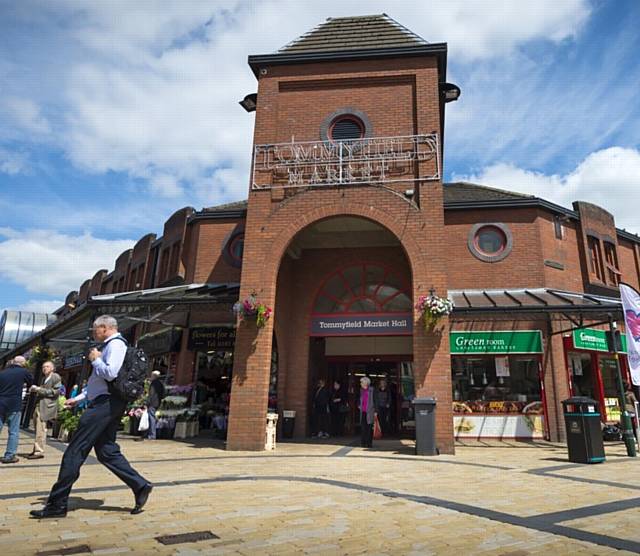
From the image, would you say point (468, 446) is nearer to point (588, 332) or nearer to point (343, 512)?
point (588, 332)

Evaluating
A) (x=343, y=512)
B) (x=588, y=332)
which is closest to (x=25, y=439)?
(x=343, y=512)

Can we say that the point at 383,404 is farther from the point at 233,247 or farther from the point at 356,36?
the point at 356,36

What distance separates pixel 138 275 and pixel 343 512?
20335mm

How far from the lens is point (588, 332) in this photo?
1510 cm

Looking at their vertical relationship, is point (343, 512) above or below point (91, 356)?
below

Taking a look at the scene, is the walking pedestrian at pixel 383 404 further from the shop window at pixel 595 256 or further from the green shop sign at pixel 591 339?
the shop window at pixel 595 256

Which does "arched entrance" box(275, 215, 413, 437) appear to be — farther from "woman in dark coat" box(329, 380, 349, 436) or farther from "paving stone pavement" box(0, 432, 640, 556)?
"paving stone pavement" box(0, 432, 640, 556)

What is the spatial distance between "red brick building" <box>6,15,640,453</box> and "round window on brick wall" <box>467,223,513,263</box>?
0.15 feet

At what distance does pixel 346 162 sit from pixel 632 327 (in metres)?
7.56

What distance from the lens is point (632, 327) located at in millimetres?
10281

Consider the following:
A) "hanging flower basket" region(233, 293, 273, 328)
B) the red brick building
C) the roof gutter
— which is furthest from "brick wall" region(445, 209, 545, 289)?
"hanging flower basket" region(233, 293, 273, 328)

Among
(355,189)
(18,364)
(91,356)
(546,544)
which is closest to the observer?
(546,544)

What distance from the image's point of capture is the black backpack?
441cm

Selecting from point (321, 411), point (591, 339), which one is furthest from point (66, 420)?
point (591, 339)
